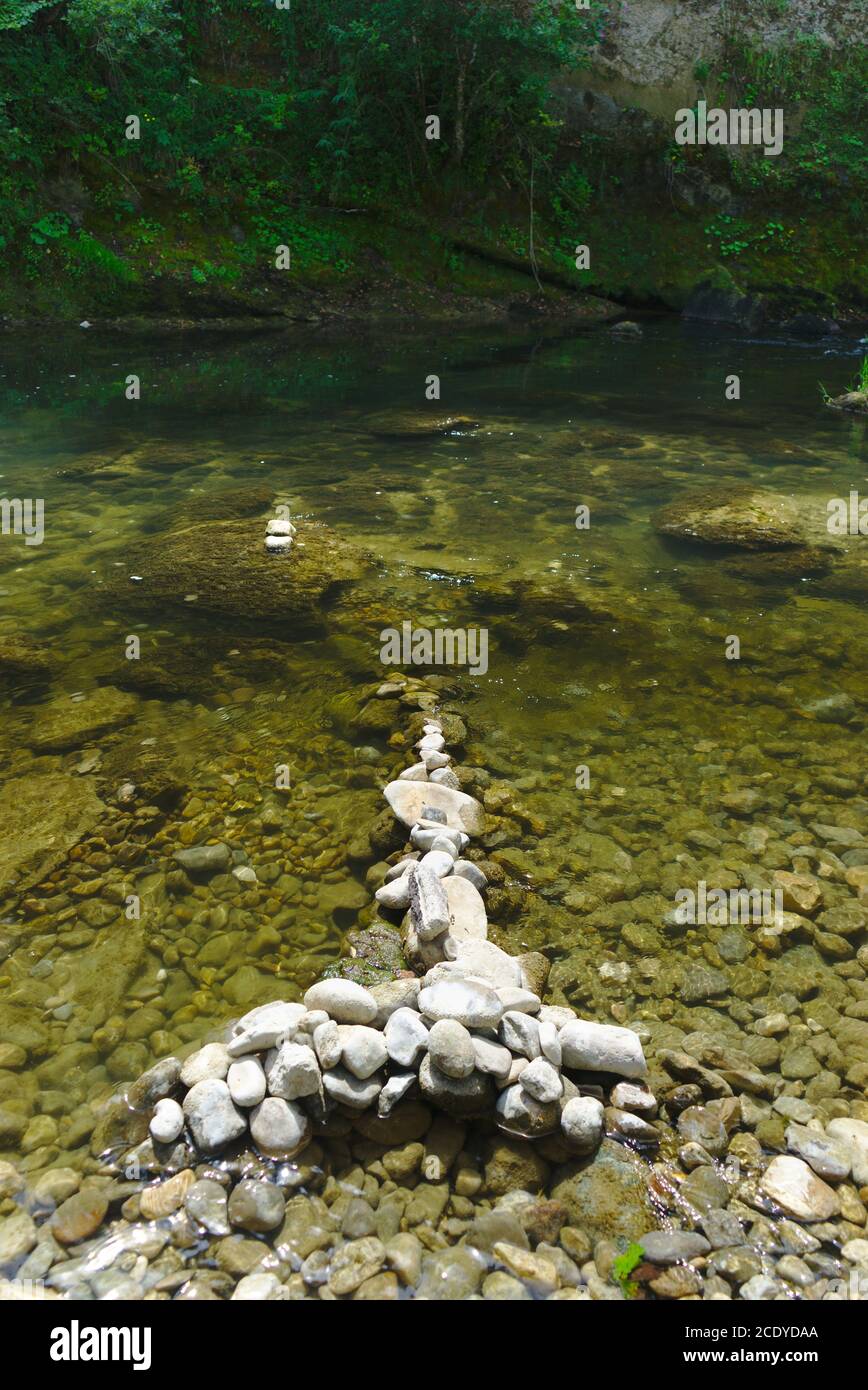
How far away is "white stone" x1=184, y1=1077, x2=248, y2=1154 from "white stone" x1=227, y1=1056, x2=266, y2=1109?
0.08 feet

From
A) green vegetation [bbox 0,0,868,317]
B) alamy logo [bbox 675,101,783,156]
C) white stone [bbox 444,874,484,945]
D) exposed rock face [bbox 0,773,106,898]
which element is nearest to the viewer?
white stone [bbox 444,874,484,945]

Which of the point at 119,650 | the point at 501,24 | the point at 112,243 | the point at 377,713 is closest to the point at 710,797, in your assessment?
the point at 377,713

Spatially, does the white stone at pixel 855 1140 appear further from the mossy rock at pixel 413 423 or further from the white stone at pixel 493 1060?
the mossy rock at pixel 413 423

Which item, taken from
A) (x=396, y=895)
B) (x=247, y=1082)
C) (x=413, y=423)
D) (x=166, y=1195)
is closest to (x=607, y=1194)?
(x=247, y=1082)

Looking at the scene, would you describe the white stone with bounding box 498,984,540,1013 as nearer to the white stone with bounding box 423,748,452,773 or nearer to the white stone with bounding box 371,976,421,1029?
the white stone with bounding box 371,976,421,1029

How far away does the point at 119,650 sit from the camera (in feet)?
15.9

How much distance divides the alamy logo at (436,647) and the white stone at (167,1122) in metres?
2.86

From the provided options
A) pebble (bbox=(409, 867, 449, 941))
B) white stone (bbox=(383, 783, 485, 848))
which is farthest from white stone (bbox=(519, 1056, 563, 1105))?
white stone (bbox=(383, 783, 485, 848))

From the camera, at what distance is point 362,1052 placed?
7.63 ft

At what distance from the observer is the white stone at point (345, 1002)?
2467 millimetres

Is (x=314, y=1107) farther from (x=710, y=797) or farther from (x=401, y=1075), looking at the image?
(x=710, y=797)

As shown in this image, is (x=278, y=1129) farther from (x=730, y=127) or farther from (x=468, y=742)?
(x=730, y=127)

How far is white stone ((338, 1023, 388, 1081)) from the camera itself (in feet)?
7.60

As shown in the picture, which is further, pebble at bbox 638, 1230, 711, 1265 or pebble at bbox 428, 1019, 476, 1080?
pebble at bbox 428, 1019, 476, 1080
